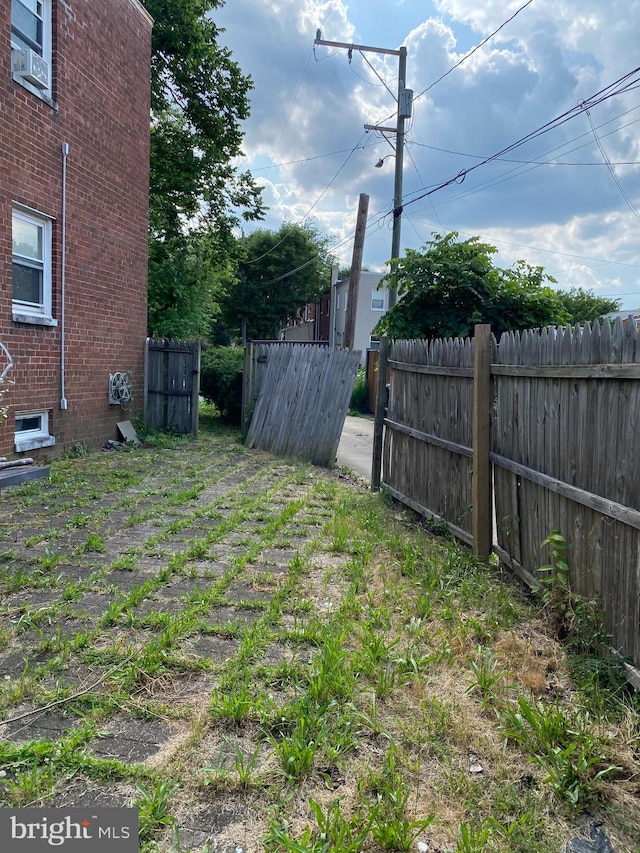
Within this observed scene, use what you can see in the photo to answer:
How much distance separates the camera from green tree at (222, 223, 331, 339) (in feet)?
131

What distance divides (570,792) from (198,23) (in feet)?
53.7

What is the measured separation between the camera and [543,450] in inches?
140

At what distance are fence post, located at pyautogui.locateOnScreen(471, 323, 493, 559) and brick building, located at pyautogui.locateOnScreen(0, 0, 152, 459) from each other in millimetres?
5484

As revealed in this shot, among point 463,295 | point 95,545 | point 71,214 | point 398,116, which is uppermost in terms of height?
point 398,116

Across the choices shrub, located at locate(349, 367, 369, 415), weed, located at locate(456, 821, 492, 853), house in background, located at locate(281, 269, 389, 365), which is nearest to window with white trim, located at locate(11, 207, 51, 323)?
weed, located at locate(456, 821, 492, 853)

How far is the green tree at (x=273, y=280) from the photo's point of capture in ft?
131

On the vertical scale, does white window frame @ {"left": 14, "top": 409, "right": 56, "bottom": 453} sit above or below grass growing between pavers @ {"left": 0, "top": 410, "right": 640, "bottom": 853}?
above

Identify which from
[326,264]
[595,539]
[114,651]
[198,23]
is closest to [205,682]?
[114,651]

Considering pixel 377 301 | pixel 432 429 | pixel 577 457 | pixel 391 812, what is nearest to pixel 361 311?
pixel 377 301

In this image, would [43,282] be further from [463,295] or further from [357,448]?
[357,448]

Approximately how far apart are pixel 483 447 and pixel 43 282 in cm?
639

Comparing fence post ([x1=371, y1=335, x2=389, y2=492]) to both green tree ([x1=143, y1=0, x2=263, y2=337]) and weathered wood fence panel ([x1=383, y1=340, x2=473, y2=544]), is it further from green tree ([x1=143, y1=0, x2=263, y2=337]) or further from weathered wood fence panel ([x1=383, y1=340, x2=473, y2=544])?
green tree ([x1=143, y1=0, x2=263, y2=337])

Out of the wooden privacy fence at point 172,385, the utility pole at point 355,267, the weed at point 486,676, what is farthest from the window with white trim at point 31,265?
the utility pole at point 355,267

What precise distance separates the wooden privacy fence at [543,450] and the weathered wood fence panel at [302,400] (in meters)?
3.06
